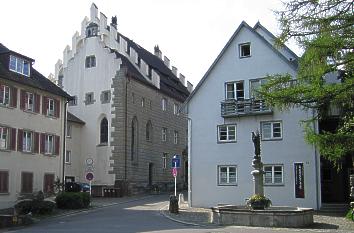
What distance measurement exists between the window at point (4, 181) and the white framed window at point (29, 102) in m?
5.09

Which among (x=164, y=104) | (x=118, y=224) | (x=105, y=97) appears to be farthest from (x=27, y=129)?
(x=164, y=104)

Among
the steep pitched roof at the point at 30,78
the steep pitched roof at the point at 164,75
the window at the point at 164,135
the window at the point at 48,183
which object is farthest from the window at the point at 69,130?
the window at the point at 164,135

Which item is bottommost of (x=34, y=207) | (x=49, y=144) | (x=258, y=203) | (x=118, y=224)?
(x=118, y=224)

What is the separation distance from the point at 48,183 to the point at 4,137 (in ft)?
18.8

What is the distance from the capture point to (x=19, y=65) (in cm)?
3638

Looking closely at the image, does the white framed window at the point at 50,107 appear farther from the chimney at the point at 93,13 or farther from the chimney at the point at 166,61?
the chimney at the point at 166,61

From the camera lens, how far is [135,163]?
1887 inches

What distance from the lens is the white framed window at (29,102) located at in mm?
36006

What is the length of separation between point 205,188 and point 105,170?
49.8ft

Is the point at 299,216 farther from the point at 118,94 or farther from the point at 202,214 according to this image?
the point at 118,94

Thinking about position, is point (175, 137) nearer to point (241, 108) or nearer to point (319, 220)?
point (241, 108)

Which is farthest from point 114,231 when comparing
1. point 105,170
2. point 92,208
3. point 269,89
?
point 105,170

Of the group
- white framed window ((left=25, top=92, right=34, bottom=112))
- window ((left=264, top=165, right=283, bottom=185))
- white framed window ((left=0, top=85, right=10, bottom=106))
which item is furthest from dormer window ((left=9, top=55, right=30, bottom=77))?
window ((left=264, top=165, right=283, bottom=185))

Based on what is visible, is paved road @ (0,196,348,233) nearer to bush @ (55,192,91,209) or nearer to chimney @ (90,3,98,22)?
bush @ (55,192,91,209)
